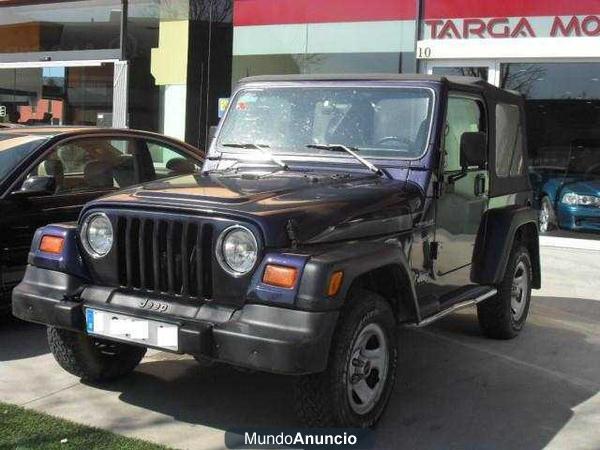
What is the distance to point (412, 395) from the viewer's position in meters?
4.39

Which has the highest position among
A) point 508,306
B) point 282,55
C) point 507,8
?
point 507,8

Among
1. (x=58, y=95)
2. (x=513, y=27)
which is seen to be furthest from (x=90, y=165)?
(x=58, y=95)

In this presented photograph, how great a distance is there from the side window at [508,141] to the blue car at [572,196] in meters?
4.49

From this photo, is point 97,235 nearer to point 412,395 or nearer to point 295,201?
point 295,201

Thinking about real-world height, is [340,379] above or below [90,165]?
below

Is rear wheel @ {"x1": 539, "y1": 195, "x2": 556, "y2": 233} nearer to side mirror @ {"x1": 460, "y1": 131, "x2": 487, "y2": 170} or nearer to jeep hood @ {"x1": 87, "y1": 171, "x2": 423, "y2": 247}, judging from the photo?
side mirror @ {"x1": 460, "y1": 131, "x2": 487, "y2": 170}

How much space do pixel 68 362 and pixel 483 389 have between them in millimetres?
2499

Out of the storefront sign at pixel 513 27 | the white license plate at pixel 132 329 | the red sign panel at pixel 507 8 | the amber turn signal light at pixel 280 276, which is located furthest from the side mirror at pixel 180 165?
the red sign panel at pixel 507 8

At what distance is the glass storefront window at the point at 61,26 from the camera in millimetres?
13945

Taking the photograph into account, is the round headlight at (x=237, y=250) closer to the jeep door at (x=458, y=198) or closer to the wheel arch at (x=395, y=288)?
the wheel arch at (x=395, y=288)

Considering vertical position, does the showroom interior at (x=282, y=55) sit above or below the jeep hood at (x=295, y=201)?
above

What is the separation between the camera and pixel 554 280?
814cm

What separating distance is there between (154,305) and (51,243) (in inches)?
30.1

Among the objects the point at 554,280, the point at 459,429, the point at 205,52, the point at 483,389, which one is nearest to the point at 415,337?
the point at 483,389
